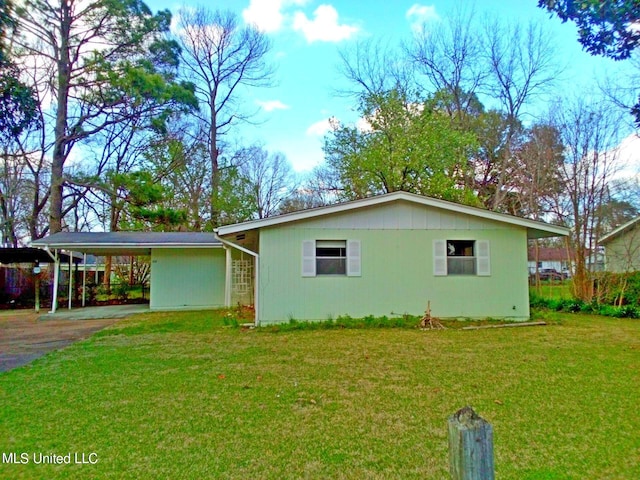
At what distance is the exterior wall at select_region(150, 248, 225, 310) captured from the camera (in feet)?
42.8

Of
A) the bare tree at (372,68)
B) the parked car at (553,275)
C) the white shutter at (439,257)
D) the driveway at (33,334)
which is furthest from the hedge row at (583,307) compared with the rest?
Result: the driveway at (33,334)

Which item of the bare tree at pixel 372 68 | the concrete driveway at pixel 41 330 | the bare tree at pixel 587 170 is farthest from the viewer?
the bare tree at pixel 372 68

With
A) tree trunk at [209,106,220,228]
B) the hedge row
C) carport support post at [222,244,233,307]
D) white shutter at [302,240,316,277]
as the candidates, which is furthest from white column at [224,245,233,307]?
the hedge row

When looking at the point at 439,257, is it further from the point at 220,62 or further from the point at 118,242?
the point at 220,62

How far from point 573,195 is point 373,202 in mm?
8549

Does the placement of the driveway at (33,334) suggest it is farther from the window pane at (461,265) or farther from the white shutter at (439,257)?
the window pane at (461,265)

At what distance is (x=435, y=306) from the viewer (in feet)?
31.3

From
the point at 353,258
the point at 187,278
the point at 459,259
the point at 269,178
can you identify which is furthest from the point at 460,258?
the point at 269,178

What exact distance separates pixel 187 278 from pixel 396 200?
7568mm

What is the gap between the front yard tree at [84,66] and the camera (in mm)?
14734

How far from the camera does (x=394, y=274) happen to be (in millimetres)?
9500

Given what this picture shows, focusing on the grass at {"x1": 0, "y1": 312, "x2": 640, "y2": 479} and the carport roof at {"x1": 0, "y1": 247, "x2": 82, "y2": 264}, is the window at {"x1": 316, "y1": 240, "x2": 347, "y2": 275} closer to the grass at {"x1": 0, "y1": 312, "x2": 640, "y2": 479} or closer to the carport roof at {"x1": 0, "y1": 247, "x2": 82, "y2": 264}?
the grass at {"x1": 0, "y1": 312, "x2": 640, "y2": 479}

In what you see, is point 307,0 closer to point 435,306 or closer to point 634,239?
point 435,306

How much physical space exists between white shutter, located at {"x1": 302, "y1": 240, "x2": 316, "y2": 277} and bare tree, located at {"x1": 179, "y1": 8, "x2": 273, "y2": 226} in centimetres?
1348
